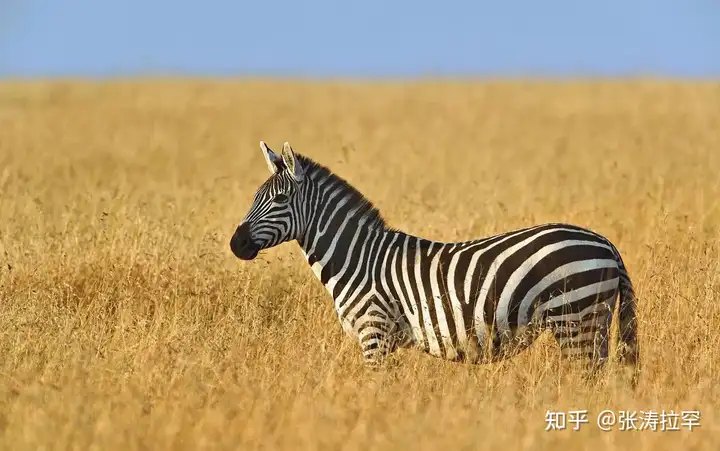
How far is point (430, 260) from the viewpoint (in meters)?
7.14

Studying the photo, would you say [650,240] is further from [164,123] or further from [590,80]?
[590,80]

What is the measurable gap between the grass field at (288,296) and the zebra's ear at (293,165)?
1.21 meters

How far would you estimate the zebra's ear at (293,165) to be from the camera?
7.15 metres

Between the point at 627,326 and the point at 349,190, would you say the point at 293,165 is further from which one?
the point at 627,326

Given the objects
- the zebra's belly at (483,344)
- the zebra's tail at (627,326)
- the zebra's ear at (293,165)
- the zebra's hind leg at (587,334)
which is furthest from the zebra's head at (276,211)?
the zebra's tail at (627,326)

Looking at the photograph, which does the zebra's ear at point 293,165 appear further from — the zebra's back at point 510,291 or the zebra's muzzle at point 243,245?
the zebra's back at point 510,291

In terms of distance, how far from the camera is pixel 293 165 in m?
7.20

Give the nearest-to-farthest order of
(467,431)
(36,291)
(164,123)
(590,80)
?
(467,431)
(36,291)
(164,123)
(590,80)

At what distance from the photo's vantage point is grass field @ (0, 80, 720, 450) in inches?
226

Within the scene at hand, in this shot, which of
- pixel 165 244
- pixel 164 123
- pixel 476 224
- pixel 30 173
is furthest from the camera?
pixel 164 123

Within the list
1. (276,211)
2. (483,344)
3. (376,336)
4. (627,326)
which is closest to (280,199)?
(276,211)

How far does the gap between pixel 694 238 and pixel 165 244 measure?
5108mm

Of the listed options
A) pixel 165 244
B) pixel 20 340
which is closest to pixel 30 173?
pixel 165 244

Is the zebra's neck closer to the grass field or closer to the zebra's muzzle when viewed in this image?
the zebra's muzzle
